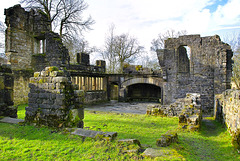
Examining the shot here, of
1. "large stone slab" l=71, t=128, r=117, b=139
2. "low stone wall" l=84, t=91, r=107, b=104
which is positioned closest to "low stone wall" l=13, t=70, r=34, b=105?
"low stone wall" l=84, t=91, r=107, b=104

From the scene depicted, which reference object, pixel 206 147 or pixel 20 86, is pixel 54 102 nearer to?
pixel 206 147

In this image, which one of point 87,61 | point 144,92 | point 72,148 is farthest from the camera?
point 144,92

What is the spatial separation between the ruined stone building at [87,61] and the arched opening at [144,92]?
184 inches

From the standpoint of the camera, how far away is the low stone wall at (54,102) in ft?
17.8

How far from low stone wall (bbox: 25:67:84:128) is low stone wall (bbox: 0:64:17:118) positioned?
6.63ft

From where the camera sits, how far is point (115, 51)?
91.5 ft

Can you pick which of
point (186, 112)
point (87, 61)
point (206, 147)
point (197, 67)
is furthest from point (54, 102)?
point (197, 67)

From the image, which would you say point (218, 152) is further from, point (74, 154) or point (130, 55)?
point (130, 55)

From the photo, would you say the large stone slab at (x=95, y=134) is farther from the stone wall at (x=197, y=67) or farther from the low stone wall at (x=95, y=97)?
the stone wall at (x=197, y=67)

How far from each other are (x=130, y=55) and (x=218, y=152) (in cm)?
2370

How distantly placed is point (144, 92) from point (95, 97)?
20.5 feet

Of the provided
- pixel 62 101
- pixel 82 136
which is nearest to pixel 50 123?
pixel 62 101

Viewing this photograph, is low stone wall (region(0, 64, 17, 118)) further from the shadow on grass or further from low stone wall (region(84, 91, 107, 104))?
low stone wall (region(84, 91, 107, 104))

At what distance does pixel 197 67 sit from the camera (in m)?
13.9
